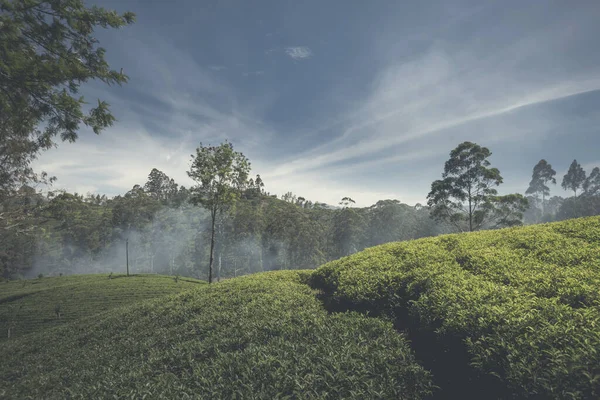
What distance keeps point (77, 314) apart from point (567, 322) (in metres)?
34.2

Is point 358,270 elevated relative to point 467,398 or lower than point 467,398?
elevated

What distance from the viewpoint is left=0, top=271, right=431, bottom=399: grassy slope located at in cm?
449

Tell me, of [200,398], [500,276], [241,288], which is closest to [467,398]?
[500,276]

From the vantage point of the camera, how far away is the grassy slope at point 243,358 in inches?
177

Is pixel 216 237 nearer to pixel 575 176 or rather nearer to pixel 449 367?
pixel 449 367

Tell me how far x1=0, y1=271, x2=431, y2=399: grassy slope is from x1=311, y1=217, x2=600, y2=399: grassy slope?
0.70m

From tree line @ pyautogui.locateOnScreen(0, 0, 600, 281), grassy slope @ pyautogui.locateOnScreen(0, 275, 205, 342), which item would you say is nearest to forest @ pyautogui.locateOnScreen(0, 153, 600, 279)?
tree line @ pyautogui.locateOnScreen(0, 0, 600, 281)

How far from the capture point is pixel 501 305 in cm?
490

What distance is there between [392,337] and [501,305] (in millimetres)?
2073

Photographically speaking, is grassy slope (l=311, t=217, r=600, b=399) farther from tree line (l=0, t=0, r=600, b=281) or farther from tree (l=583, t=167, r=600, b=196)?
tree (l=583, t=167, r=600, b=196)

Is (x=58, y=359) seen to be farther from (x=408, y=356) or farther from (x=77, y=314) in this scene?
(x=77, y=314)

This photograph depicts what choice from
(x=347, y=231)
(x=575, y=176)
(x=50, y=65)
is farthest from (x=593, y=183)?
(x=50, y=65)

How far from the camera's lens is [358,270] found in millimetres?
9172

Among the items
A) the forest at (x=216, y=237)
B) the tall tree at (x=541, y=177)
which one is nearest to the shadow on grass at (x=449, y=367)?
the forest at (x=216, y=237)
